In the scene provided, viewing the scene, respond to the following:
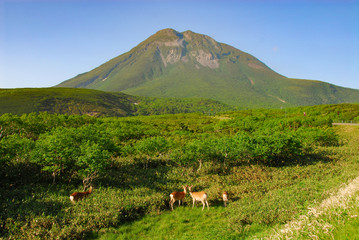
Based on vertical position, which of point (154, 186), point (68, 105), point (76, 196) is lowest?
point (154, 186)

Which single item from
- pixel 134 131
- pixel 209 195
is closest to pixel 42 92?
pixel 134 131

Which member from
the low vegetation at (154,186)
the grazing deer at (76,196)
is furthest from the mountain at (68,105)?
the grazing deer at (76,196)

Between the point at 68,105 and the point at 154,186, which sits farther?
the point at 68,105

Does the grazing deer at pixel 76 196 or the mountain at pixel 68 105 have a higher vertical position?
the mountain at pixel 68 105

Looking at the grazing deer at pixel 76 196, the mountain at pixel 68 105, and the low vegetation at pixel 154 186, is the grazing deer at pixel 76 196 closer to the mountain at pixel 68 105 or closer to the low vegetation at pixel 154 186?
the low vegetation at pixel 154 186

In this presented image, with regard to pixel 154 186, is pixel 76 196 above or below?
above

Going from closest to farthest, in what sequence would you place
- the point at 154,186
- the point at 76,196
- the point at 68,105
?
the point at 76,196
the point at 154,186
the point at 68,105

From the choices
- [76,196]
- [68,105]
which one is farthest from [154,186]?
[68,105]

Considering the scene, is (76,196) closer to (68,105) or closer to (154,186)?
(154,186)

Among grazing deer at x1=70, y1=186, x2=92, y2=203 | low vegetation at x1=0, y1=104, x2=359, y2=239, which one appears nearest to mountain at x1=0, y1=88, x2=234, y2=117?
low vegetation at x1=0, y1=104, x2=359, y2=239

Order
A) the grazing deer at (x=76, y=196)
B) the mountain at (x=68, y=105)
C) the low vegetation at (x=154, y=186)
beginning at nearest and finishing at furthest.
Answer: the low vegetation at (x=154, y=186)
the grazing deer at (x=76, y=196)
the mountain at (x=68, y=105)

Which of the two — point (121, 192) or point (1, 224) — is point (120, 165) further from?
point (1, 224)

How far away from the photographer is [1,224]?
10125 millimetres

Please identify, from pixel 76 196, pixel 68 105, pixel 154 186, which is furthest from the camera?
pixel 68 105
